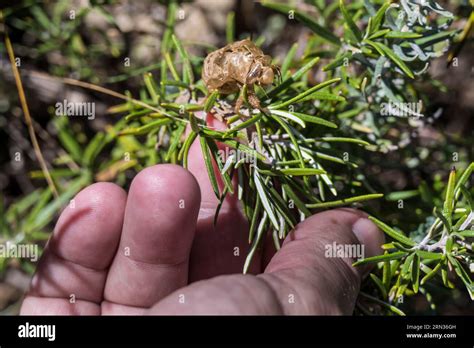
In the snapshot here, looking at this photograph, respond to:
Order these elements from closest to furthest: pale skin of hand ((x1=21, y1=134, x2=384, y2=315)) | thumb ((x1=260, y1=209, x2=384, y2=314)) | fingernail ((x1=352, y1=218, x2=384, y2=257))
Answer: thumb ((x1=260, y1=209, x2=384, y2=314)) → pale skin of hand ((x1=21, y1=134, x2=384, y2=315)) → fingernail ((x1=352, y1=218, x2=384, y2=257))

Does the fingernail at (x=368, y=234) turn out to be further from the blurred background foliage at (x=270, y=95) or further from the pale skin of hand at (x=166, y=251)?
the blurred background foliage at (x=270, y=95)

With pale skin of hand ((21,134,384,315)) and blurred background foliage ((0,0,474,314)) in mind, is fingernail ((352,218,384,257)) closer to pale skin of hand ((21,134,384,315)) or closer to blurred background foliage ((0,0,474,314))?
pale skin of hand ((21,134,384,315))

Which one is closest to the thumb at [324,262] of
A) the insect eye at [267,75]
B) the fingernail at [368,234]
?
the fingernail at [368,234]

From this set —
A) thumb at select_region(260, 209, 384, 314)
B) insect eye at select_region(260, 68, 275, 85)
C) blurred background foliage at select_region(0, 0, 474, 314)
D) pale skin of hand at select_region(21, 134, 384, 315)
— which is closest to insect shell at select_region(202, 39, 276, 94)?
insect eye at select_region(260, 68, 275, 85)

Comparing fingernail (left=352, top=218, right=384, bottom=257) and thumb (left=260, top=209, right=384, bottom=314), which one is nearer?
thumb (left=260, top=209, right=384, bottom=314)

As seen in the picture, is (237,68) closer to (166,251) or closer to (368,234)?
(166,251)
